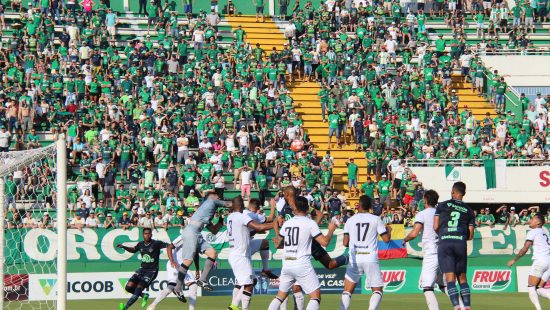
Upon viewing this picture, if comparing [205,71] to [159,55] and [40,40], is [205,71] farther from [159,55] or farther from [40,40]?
[40,40]

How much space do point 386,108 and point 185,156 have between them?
9593 millimetres

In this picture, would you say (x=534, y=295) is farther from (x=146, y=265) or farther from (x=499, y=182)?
(x=499, y=182)

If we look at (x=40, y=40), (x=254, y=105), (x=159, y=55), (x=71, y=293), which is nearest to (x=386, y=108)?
(x=254, y=105)

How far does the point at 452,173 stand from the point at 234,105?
8.48 metres

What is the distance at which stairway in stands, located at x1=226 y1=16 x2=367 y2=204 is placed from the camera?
1866 inches

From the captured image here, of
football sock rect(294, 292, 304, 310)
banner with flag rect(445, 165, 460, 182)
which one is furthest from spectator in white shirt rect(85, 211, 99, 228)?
football sock rect(294, 292, 304, 310)

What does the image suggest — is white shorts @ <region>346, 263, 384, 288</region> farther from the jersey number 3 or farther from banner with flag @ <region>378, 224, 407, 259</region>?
banner with flag @ <region>378, 224, 407, 259</region>

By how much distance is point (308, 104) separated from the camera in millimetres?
50906

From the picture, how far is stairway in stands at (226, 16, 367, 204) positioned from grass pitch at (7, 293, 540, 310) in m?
11.5

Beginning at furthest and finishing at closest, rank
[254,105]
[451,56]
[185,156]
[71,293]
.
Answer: [451,56], [254,105], [185,156], [71,293]

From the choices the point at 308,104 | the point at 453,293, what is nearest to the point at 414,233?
the point at 453,293

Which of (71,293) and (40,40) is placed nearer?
(71,293)

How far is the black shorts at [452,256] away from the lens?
22.5m

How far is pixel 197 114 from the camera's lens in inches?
1843
